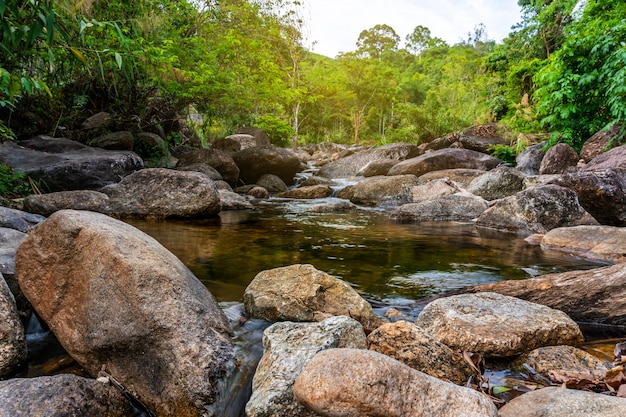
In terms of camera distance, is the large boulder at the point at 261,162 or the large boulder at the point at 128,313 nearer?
the large boulder at the point at 128,313

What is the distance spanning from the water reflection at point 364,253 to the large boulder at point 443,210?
635 millimetres

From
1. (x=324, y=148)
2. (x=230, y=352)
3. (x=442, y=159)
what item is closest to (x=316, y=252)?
(x=230, y=352)

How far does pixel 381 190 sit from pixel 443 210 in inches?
112

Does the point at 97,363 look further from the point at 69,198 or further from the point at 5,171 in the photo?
the point at 5,171

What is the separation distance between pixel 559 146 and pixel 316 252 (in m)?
9.49

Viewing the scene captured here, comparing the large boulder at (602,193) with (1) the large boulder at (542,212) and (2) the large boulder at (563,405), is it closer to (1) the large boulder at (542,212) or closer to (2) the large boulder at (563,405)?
(1) the large boulder at (542,212)

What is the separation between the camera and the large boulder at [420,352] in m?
→ 2.35

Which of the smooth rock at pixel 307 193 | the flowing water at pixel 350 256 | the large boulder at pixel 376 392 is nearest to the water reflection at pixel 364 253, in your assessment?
the flowing water at pixel 350 256

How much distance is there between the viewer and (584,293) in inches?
127

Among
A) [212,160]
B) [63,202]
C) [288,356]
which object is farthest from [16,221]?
[212,160]

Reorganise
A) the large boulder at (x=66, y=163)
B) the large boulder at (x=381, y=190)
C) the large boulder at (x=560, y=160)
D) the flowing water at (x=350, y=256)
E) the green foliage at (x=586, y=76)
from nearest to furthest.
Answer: the flowing water at (x=350, y=256) → the large boulder at (x=66, y=163) → the green foliage at (x=586, y=76) → the large boulder at (x=560, y=160) → the large boulder at (x=381, y=190)

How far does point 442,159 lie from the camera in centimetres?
1448

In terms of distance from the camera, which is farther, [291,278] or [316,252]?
[316,252]

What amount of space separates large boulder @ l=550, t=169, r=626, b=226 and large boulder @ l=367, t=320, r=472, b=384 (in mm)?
6464
